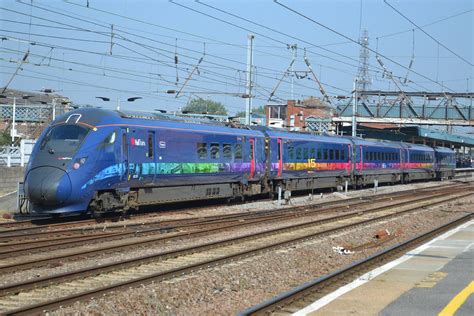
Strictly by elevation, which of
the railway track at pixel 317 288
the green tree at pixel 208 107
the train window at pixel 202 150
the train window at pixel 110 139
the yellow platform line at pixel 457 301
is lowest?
the railway track at pixel 317 288

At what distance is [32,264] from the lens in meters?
10.5

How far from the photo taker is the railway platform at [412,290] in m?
7.41

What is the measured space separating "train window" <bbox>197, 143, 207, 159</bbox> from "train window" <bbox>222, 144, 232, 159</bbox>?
4.43 feet

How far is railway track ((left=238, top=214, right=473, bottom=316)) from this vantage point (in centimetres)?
755

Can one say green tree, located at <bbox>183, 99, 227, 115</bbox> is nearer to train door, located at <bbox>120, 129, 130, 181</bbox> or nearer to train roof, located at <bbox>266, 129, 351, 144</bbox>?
train roof, located at <bbox>266, 129, 351, 144</bbox>

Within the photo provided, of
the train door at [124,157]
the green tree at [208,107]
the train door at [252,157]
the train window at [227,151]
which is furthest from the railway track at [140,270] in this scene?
the green tree at [208,107]

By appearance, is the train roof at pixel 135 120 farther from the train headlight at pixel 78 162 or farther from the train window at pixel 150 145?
the train headlight at pixel 78 162

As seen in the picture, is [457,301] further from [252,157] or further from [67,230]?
[252,157]

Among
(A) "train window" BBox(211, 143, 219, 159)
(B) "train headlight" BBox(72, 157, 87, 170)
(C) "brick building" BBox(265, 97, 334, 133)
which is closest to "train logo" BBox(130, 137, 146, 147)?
(B) "train headlight" BBox(72, 157, 87, 170)

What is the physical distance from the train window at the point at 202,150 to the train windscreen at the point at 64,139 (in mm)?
5361

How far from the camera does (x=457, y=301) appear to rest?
7750 millimetres

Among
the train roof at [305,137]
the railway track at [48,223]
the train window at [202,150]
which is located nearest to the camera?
the railway track at [48,223]

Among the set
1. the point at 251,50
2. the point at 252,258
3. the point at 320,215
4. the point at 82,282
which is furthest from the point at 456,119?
the point at 82,282

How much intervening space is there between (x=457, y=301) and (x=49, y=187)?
1131 centimetres
